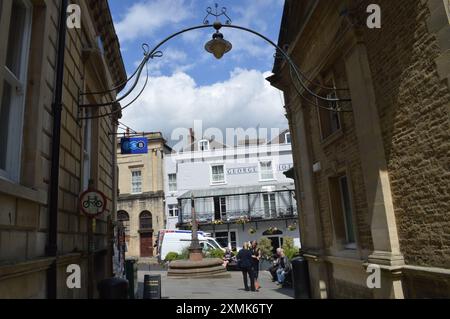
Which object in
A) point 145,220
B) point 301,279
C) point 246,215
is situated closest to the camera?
point 301,279

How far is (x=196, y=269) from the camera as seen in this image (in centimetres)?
1914

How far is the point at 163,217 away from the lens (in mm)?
36438

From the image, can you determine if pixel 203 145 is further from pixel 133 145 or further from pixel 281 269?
pixel 133 145

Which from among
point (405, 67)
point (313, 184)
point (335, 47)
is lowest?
point (313, 184)

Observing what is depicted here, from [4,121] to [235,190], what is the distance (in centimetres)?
3061

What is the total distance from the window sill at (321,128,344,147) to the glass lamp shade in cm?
355

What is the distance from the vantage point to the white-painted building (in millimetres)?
34125

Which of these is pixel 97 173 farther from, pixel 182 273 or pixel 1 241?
pixel 182 273

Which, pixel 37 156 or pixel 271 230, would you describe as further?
pixel 271 230

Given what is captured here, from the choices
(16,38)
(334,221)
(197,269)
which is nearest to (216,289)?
(197,269)

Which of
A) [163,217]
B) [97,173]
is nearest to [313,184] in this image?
[97,173]

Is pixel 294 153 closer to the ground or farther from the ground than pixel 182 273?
farther from the ground

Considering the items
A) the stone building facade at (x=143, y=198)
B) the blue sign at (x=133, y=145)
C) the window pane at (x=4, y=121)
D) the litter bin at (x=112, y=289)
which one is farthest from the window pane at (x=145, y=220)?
the window pane at (x=4, y=121)
